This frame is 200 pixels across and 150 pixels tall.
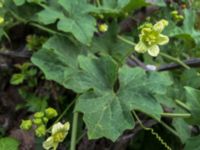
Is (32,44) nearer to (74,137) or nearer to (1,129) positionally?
(1,129)

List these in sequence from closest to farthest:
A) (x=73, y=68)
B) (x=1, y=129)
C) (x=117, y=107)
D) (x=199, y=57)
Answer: (x=117, y=107) → (x=73, y=68) → (x=1, y=129) → (x=199, y=57)

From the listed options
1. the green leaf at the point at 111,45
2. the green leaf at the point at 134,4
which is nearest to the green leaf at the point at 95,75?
the green leaf at the point at 111,45

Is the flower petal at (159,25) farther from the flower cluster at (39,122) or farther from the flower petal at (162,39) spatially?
the flower cluster at (39,122)

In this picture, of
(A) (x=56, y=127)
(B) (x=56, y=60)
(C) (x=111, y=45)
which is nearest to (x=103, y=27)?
(C) (x=111, y=45)

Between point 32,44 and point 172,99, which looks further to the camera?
point 32,44

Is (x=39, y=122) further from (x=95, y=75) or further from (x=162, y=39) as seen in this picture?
(x=162, y=39)

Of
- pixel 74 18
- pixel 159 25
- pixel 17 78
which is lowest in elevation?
pixel 17 78

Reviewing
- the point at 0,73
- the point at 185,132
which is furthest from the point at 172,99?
the point at 0,73

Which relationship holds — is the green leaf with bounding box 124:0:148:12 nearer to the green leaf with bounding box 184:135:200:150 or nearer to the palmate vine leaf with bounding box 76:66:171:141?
the palmate vine leaf with bounding box 76:66:171:141
